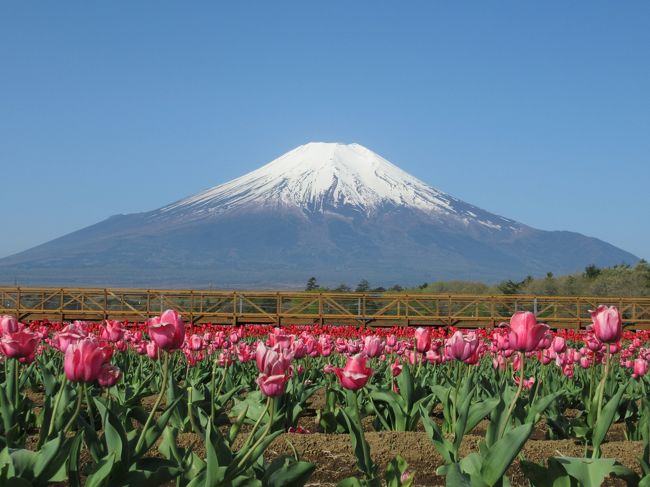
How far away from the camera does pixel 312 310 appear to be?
32.3 metres

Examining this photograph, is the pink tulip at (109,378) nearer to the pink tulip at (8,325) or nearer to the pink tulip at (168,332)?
the pink tulip at (168,332)

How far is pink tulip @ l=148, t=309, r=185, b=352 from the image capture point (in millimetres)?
3795

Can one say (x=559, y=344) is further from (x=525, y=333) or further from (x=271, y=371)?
(x=271, y=371)

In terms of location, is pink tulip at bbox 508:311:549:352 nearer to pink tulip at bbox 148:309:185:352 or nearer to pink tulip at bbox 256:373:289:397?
pink tulip at bbox 256:373:289:397

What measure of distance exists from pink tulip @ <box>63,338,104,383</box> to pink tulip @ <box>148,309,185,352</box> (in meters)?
0.28

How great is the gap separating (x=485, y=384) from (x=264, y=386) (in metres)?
3.61

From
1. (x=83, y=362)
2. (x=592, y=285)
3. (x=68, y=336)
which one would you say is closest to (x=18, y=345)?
(x=68, y=336)

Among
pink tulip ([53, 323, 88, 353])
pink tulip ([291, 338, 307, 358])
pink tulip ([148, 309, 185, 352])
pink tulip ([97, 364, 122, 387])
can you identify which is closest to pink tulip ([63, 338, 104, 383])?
pink tulip ([148, 309, 185, 352])

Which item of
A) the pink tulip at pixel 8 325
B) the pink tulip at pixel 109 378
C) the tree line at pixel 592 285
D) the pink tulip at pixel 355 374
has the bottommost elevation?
the tree line at pixel 592 285

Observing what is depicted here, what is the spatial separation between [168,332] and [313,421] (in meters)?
3.36

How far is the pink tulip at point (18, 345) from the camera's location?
14.1ft

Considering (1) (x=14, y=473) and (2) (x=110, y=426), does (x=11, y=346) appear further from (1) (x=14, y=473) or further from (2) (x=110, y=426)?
(1) (x=14, y=473)

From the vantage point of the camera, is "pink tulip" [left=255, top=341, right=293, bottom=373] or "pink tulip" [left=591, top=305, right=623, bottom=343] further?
"pink tulip" [left=591, top=305, right=623, bottom=343]

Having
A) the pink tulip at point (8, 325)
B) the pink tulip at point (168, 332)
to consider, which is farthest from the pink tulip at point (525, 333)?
the pink tulip at point (8, 325)
